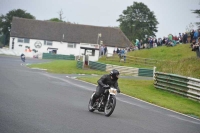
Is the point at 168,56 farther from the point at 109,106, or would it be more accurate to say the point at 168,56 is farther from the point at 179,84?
the point at 109,106

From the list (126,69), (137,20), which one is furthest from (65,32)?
(126,69)

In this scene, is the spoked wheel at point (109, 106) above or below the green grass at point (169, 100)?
above

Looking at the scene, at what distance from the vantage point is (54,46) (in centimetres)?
9975

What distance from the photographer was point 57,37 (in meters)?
100

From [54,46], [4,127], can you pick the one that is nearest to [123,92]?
[4,127]

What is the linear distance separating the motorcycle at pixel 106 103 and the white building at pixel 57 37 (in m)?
82.8

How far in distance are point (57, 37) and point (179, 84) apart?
246ft

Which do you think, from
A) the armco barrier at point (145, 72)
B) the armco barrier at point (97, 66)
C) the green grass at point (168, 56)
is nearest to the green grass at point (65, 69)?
the armco barrier at point (97, 66)

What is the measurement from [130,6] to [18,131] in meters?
107

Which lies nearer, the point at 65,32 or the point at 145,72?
the point at 145,72

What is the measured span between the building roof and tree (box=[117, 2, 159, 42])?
11.5 m

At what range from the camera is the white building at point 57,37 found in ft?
327

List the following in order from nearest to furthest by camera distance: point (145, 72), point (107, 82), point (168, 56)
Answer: point (107, 82) → point (145, 72) → point (168, 56)

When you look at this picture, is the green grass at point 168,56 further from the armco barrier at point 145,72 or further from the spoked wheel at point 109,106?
the spoked wheel at point 109,106
